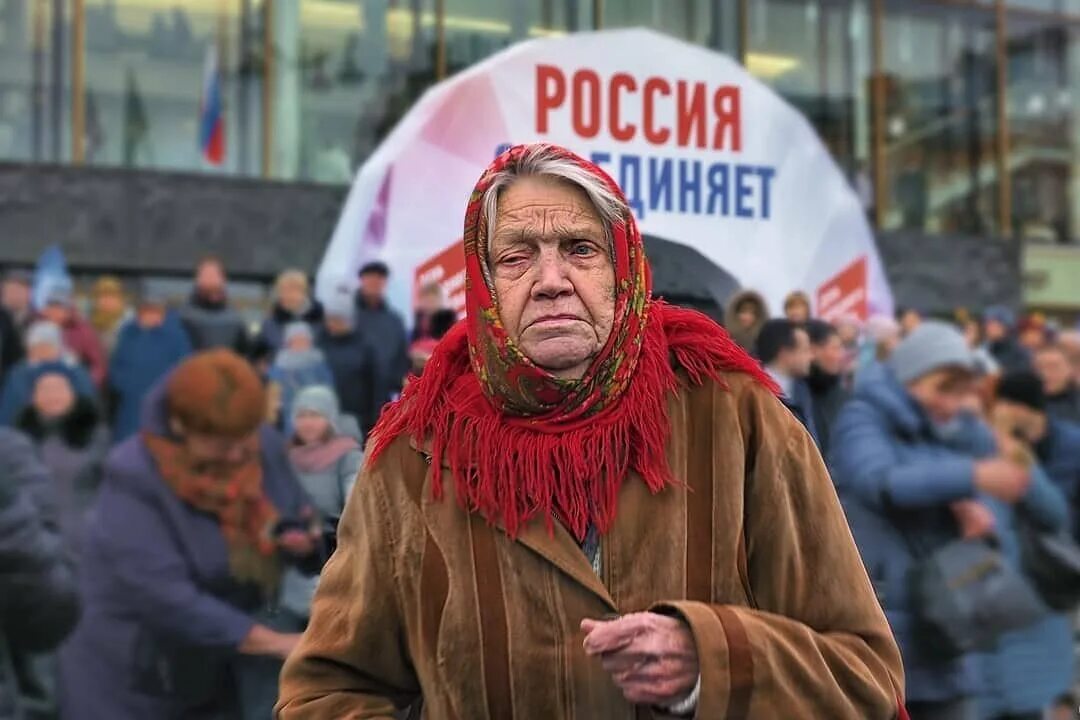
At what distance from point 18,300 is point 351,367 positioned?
7.21 feet

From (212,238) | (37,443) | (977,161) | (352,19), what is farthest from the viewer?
(977,161)

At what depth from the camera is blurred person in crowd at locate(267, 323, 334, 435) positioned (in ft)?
21.6

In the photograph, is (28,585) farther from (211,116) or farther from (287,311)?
(211,116)

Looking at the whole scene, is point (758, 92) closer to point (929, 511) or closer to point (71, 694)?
point (929, 511)

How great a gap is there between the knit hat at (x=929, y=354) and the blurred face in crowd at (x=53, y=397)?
3256 millimetres

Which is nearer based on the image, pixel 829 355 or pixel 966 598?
pixel 966 598

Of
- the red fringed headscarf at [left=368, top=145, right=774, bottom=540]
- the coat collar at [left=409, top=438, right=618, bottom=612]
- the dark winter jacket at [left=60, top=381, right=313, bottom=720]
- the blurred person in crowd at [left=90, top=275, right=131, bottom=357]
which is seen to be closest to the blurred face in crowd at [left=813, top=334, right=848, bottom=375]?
the dark winter jacket at [left=60, top=381, right=313, bottom=720]

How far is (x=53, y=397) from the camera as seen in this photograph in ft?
19.0

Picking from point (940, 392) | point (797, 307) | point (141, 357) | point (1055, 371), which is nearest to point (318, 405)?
point (797, 307)

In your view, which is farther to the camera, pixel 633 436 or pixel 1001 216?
pixel 1001 216

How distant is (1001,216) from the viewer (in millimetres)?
17203

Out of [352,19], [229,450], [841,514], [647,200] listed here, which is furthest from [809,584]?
[352,19]

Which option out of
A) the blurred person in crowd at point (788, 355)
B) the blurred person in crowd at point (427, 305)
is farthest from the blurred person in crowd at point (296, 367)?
the blurred person in crowd at point (788, 355)

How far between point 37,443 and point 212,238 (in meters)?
7.04
